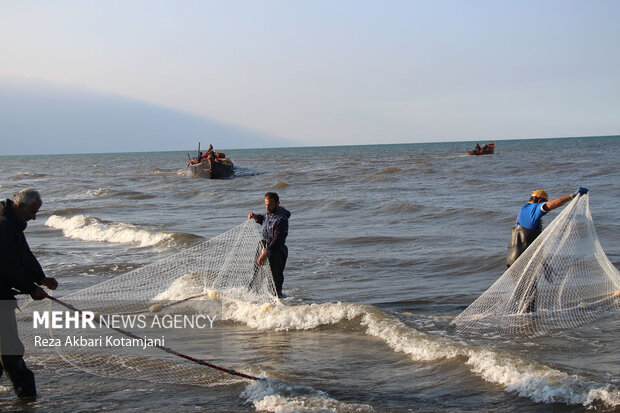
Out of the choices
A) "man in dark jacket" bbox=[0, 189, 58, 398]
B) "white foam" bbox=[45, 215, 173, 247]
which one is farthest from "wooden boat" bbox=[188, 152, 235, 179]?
"man in dark jacket" bbox=[0, 189, 58, 398]

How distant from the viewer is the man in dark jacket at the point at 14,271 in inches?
160

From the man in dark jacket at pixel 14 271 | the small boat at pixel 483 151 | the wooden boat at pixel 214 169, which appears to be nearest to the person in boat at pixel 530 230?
the man in dark jacket at pixel 14 271

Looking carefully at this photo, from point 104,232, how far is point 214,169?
73.1ft

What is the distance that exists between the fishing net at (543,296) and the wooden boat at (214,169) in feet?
101

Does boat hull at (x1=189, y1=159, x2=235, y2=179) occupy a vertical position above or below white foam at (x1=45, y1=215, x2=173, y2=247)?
above

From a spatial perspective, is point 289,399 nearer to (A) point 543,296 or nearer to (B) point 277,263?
(B) point 277,263

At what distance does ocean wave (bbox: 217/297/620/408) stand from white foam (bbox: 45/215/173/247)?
258 inches

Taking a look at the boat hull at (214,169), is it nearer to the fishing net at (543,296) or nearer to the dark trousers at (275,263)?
the dark trousers at (275,263)

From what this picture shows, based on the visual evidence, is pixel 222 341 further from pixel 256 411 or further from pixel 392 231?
pixel 392 231

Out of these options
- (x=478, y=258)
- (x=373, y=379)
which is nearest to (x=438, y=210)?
(x=478, y=258)

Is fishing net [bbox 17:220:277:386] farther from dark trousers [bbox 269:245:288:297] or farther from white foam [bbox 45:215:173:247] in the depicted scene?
white foam [bbox 45:215:173:247]

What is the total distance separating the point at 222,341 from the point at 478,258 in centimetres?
570

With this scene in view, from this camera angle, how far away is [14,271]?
4082mm

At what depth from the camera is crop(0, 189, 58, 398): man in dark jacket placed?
407cm
